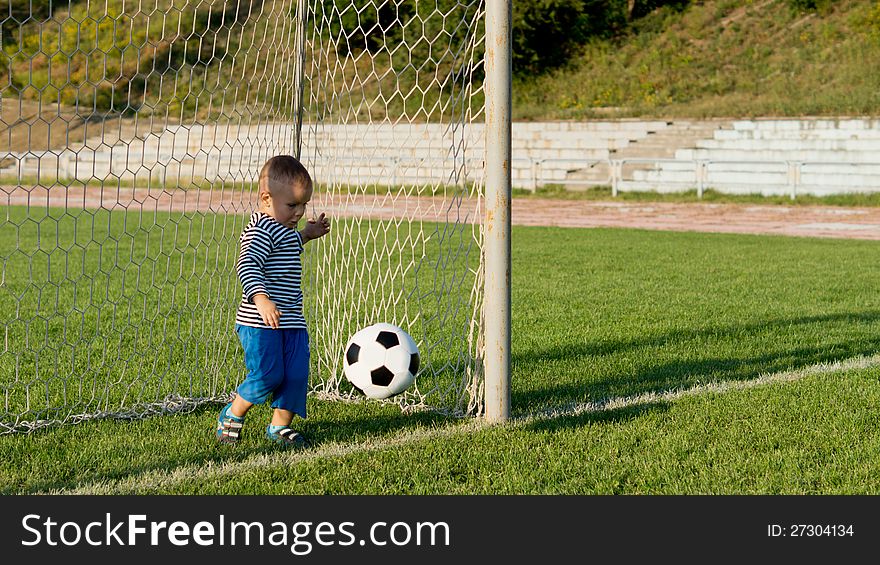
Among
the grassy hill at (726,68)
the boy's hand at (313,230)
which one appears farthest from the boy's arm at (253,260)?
the grassy hill at (726,68)

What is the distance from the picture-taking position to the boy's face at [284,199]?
13.2 ft

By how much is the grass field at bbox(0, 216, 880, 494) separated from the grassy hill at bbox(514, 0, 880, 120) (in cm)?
1866

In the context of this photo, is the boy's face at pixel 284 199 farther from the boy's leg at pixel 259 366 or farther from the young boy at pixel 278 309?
the boy's leg at pixel 259 366

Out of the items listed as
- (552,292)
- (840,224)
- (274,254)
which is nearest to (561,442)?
(274,254)

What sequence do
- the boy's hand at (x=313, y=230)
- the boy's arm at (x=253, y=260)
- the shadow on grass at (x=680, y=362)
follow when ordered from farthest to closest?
the shadow on grass at (x=680, y=362)
the boy's hand at (x=313, y=230)
the boy's arm at (x=253, y=260)

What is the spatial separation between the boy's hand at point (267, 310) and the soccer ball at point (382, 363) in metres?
0.57

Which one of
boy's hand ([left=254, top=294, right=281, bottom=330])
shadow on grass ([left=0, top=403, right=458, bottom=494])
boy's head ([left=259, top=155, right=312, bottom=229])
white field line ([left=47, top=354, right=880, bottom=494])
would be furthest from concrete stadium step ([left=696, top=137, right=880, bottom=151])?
boy's hand ([left=254, top=294, right=281, bottom=330])

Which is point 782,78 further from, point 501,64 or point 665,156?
point 501,64

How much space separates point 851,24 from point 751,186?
9980mm

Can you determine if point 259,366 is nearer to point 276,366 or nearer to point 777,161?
point 276,366

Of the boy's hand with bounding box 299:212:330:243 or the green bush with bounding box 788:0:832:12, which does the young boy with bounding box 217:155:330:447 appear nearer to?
the boy's hand with bounding box 299:212:330:243

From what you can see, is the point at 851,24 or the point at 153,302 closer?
the point at 153,302

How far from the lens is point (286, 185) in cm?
402

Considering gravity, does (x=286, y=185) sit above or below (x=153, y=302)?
above
